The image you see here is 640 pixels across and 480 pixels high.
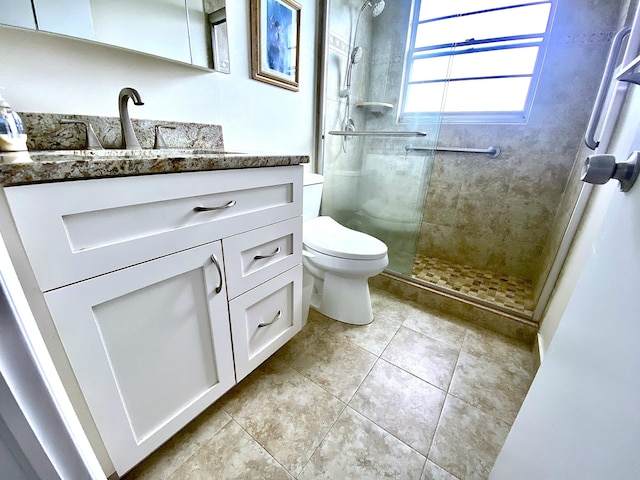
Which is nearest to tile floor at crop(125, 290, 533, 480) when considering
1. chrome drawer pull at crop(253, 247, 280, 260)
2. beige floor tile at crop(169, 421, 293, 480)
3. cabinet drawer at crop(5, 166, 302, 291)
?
beige floor tile at crop(169, 421, 293, 480)

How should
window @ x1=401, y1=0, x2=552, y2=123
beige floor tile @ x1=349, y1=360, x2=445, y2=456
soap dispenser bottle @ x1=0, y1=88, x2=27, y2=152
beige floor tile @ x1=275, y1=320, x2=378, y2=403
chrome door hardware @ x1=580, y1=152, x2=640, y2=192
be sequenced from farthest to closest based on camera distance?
window @ x1=401, y1=0, x2=552, y2=123 < beige floor tile @ x1=275, y1=320, x2=378, y2=403 < beige floor tile @ x1=349, y1=360, x2=445, y2=456 < soap dispenser bottle @ x1=0, y1=88, x2=27, y2=152 < chrome door hardware @ x1=580, y1=152, x2=640, y2=192

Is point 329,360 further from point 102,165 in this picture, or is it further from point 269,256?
point 102,165

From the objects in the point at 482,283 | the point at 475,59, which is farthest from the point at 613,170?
the point at 475,59

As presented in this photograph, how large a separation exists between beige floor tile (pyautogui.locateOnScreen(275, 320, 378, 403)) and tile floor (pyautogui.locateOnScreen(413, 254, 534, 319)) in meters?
0.77

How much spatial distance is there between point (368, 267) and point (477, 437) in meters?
0.72

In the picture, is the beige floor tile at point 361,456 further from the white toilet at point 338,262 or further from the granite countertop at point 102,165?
the granite countertop at point 102,165

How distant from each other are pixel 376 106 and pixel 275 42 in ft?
2.90

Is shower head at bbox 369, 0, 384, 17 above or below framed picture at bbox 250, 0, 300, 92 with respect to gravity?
above

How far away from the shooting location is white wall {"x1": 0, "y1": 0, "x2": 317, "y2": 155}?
2.30ft

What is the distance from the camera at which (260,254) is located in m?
0.85

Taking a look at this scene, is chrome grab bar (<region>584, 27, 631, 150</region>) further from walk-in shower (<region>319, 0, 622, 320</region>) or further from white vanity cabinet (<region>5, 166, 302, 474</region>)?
white vanity cabinet (<region>5, 166, 302, 474</region>)

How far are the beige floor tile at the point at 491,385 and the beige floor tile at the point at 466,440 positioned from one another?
0.14 ft

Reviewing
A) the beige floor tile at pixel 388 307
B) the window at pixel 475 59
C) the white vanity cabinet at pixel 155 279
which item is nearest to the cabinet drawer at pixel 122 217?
the white vanity cabinet at pixel 155 279

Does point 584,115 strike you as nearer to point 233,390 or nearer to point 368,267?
point 368,267
